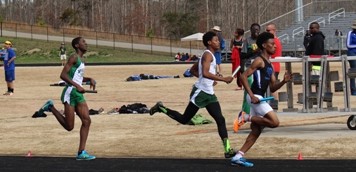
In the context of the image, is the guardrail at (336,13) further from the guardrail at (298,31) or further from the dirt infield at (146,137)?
the dirt infield at (146,137)

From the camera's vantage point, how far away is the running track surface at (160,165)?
11602 millimetres

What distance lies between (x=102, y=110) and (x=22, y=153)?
711cm

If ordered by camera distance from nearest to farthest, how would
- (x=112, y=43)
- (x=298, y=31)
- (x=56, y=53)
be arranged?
(x=298, y=31) < (x=56, y=53) < (x=112, y=43)

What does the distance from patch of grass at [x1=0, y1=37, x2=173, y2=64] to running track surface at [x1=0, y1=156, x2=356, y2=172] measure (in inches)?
2473


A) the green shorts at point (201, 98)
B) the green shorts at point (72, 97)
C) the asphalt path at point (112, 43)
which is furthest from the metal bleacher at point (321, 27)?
the green shorts at point (72, 97)

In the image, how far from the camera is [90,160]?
1315 centimetres

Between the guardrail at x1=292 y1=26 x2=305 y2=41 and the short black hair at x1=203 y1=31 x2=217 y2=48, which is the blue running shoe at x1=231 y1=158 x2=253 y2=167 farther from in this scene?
the guardrail at x1=292 y1=26 x2=305 y2=41

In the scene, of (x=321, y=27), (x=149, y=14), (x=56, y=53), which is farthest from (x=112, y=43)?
(x=149, y=14)

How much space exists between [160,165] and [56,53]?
70598 millimetres

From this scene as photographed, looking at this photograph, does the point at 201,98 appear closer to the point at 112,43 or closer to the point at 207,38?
the point at 207,38

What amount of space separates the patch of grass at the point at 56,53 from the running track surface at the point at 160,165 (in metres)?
62.8

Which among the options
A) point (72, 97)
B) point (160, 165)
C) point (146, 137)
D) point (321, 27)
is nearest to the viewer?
point (160, 165)

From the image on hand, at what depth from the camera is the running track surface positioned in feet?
38.1

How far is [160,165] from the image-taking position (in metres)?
12.3
